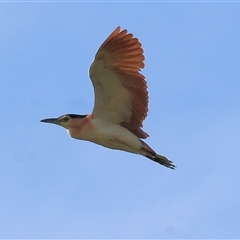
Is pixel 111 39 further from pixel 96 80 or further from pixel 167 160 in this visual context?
pixel 167 160

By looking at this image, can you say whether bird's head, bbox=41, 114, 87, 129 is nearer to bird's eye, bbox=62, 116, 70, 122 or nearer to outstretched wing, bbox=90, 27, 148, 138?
bird's eye, bbox=62, 116, 70, 122

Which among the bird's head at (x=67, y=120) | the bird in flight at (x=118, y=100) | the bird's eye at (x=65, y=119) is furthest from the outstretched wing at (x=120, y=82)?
the bird's eye at (x=65, y=119)

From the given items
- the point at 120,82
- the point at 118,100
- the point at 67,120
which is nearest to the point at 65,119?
the point at 67,120

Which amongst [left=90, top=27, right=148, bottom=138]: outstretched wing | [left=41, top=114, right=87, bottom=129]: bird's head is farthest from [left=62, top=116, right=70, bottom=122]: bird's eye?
[left=90, top=27, right=148, bottom=138]: outstretched wing

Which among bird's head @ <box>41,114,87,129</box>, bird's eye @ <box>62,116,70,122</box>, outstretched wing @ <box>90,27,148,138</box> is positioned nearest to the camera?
outstretched wing @ <box>90,27,148,138</box>

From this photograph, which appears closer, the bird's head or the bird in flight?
the bird in flight

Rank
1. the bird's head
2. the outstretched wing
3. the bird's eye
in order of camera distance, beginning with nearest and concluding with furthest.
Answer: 1. the outstretched wing
2. the bird's head
3. the bird's eye

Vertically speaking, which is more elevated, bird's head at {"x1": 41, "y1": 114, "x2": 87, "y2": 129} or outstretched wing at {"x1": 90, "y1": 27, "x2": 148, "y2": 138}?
outstretched wing at {"x1": 90, "y1": 27, "x2": 148, "y2": 138}

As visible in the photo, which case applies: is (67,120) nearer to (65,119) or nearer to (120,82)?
(65,119)
